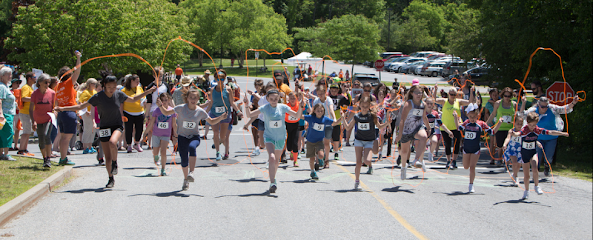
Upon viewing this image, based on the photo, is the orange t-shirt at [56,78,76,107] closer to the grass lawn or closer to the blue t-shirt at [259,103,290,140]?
the grass lawn

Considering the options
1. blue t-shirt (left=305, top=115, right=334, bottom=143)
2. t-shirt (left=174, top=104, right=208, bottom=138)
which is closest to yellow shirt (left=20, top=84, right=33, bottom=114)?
t-shirt (left=174, top=104, right=208, bottom=138)

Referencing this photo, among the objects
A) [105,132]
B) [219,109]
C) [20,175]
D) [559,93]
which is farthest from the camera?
[559,93]

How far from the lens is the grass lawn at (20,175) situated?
7.10 m

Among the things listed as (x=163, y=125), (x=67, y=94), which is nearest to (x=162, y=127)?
(x=163, y=125)

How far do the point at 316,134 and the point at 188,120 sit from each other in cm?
252

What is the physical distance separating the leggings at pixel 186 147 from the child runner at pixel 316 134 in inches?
89.4

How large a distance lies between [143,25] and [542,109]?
55.6 ft

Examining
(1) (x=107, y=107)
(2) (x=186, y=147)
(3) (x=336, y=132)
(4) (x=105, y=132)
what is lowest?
(2) (x=186, y=147)

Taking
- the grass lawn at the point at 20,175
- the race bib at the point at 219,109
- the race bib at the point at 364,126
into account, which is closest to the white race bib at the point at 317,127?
the race bib at the point at 364,126

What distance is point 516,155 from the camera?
9.47 meters

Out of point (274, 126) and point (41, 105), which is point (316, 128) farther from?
point (41, 105)

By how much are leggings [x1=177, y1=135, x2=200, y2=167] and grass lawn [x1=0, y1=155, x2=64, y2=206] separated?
2.21 meters

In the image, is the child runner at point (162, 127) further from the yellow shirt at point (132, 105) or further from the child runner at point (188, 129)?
the yellow shirt at point (132, 105)

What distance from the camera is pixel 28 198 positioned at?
6816 mm
